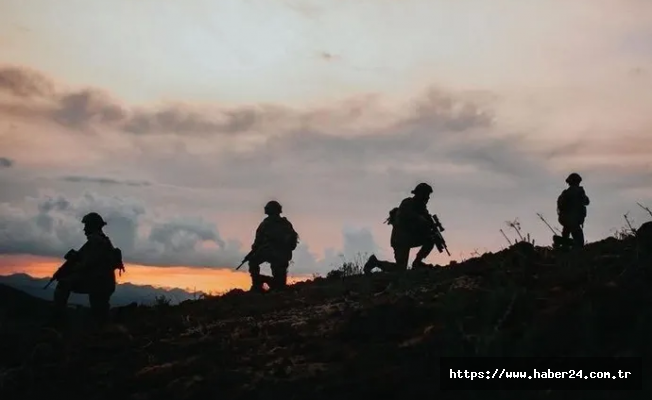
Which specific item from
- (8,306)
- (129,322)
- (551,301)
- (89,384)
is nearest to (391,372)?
(551,301)

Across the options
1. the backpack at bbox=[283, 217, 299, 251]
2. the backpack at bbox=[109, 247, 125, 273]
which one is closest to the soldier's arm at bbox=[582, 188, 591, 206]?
the backpack at bbox=[283, 217, 299, 251]

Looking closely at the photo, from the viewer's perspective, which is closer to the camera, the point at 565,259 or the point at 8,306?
the point at 565,259

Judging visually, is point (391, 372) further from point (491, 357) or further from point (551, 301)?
point (551, 301)

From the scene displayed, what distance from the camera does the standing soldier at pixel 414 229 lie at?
18.1 metres

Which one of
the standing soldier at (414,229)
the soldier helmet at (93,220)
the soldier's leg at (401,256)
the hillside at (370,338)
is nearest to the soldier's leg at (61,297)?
the hillside at (370,338)

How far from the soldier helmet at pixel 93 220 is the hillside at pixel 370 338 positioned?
2.31 metres

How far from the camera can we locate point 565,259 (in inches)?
460

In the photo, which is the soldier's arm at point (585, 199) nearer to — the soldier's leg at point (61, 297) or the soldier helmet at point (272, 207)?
the soldier helmet at point (272, 207)

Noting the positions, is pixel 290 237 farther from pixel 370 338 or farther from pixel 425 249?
pixel 370 338

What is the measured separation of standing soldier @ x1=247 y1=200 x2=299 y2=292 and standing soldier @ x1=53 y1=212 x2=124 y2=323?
4935 mm

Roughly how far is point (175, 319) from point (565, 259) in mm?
6720

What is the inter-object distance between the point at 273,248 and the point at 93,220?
5499 millimetres


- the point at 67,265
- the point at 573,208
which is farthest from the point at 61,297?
the point at 573,208

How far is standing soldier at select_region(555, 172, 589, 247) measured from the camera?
698 inches
